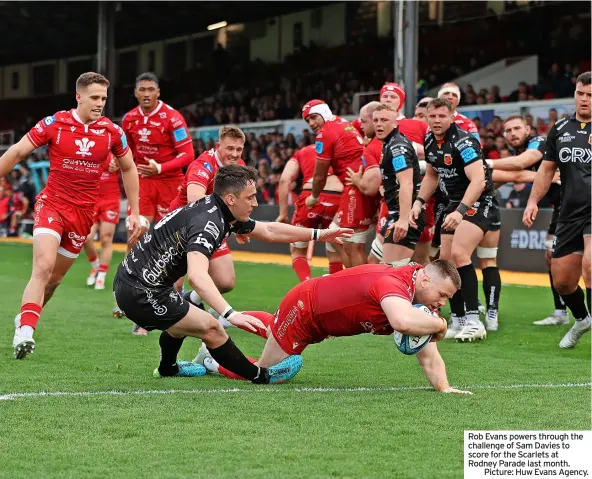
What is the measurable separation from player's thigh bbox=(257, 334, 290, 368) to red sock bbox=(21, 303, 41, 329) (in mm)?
1967

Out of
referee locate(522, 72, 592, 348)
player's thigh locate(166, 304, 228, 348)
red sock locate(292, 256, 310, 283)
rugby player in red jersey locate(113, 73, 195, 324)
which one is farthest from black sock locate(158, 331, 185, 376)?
red sock locate(292, 256, 310, 283)

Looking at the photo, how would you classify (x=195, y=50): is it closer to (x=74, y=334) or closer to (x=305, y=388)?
(x=74, y=334)

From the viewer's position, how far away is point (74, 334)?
9820mm

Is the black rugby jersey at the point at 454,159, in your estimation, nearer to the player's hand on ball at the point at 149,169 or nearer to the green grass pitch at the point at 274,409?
the green grass pitch at the point at 274,409

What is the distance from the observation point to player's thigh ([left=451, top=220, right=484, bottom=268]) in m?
Answer: 9.81

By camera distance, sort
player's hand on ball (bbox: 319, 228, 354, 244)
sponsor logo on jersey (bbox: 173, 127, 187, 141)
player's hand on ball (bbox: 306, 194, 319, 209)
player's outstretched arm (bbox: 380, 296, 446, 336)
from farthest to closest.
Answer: player's hand on ball (bbox: 306, 194, 319, 209) < sponsor logo on jersey (bbox: 173, 127, 187, 141) < player's hand on ball (bbox: 319, 228, 354, 244) < player's outstretched arm (bbox: 380, 296, 446, 336)

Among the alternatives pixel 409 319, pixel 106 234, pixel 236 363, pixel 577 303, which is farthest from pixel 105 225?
pixel 409 319

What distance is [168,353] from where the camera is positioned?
7.32m

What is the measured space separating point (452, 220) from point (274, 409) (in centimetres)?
390

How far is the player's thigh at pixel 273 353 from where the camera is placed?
23.8ft

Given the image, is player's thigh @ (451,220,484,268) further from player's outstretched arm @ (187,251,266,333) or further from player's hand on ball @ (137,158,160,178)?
player's outstretched arm @ (187,251,266,333)

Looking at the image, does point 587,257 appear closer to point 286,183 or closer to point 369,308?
point 369,308

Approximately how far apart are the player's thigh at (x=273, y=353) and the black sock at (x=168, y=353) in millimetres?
609

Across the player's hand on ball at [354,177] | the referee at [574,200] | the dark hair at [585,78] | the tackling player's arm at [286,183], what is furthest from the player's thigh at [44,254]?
the tackling player's arm at [286,183]
